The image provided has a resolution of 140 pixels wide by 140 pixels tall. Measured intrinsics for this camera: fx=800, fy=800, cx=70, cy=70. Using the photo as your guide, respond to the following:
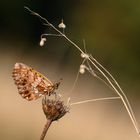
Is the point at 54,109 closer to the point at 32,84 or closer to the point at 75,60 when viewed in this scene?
the point at 32,84

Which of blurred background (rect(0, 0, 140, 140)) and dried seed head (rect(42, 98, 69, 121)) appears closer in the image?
dried seed head (rect(42, 98, 69, 121))

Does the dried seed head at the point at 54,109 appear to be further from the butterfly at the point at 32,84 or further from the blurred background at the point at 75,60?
the blurred background at the point at 75,60

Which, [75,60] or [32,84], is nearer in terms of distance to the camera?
[32,84]

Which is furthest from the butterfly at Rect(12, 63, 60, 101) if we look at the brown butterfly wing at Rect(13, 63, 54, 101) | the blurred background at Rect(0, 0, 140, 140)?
the blurred background at Rect(0, 0, 140, 140)

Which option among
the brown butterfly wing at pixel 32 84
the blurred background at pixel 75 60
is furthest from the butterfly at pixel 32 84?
the blurred background at pixel 75 60

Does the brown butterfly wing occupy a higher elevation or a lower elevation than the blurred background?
lower

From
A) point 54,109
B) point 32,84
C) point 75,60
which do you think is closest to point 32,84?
point 32,84

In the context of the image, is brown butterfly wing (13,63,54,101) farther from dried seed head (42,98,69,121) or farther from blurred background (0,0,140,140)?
blurred background (0,0,140,140)
